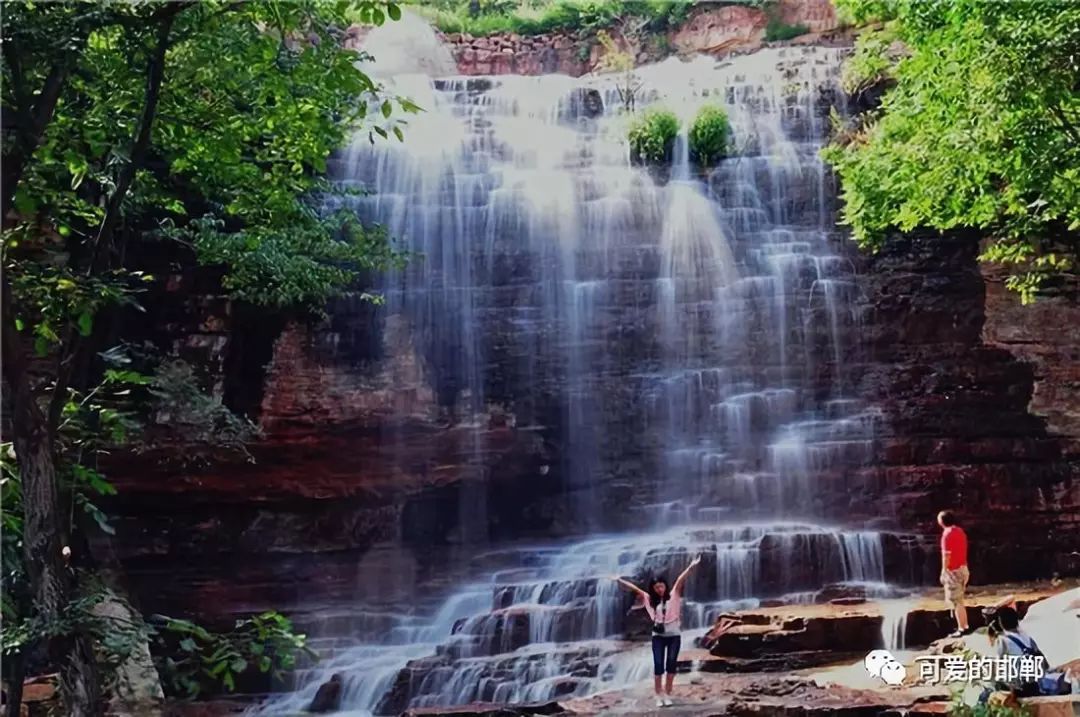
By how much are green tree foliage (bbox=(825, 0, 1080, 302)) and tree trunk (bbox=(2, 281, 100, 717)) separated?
352 centimetres

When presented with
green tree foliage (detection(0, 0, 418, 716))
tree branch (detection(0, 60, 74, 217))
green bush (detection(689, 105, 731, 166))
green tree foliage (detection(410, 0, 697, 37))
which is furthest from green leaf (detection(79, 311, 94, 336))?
green bush (detection(689, 105, 731, 166))

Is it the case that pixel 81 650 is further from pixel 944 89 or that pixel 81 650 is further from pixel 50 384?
pixel 944 89

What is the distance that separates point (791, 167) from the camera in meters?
5.77

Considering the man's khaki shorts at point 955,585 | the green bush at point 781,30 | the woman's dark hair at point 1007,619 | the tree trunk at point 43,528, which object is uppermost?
the green bush at point 781,30

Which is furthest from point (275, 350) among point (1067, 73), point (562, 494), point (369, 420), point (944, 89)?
point (1067, 73)

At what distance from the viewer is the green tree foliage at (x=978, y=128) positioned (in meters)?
3.71

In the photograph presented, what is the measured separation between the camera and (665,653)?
4.25 metres

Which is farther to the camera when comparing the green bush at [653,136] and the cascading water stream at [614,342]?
the green bush at [653,136]

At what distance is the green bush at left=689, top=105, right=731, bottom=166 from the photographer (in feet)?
18.9

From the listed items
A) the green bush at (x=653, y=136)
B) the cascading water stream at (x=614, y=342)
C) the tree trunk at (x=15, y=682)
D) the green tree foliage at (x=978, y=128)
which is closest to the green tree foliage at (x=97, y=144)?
the tree trunk at (x=15, y=682)

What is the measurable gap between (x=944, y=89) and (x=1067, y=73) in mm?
506

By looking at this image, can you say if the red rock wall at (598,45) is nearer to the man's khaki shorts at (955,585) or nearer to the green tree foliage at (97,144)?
the green tree foliage at (97,144)

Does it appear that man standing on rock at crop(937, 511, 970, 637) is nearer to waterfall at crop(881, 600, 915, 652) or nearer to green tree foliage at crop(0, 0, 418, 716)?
waterfall at crop(881, 600, 915, 652)

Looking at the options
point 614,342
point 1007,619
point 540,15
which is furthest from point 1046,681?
point 540,15
